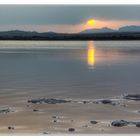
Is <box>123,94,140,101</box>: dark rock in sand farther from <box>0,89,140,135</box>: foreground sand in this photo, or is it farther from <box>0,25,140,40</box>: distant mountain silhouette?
<box>0,25,140,40</box>: distant mountain silhouette

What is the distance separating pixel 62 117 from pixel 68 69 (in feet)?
3.03

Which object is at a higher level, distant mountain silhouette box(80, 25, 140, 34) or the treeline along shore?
distant mountain silhouette box(80, 25, 140, 34)

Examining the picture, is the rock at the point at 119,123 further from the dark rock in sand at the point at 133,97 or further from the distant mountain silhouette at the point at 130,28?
the distant mountain silhouette at the point at 130,28

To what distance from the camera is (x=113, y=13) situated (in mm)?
4336

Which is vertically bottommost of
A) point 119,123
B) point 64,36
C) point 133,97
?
point 119,123

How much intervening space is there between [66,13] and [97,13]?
0.25 metres

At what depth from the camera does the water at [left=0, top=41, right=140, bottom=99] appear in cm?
482

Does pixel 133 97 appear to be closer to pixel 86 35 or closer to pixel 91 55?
pixel 86 35

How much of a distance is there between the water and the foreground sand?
0.13 meters

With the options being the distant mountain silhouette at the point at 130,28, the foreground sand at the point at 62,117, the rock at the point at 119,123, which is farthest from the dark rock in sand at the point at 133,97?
the distant mountain silhouette at the point at 130,28

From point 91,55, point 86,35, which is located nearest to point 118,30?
point 86,35

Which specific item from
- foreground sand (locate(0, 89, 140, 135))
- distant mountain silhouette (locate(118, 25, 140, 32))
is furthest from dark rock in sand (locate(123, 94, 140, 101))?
distant mountain silhouette (locate(118, 25, 140, 32))

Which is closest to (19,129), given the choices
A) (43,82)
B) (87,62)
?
(43,82)

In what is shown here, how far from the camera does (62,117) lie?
4477mm
